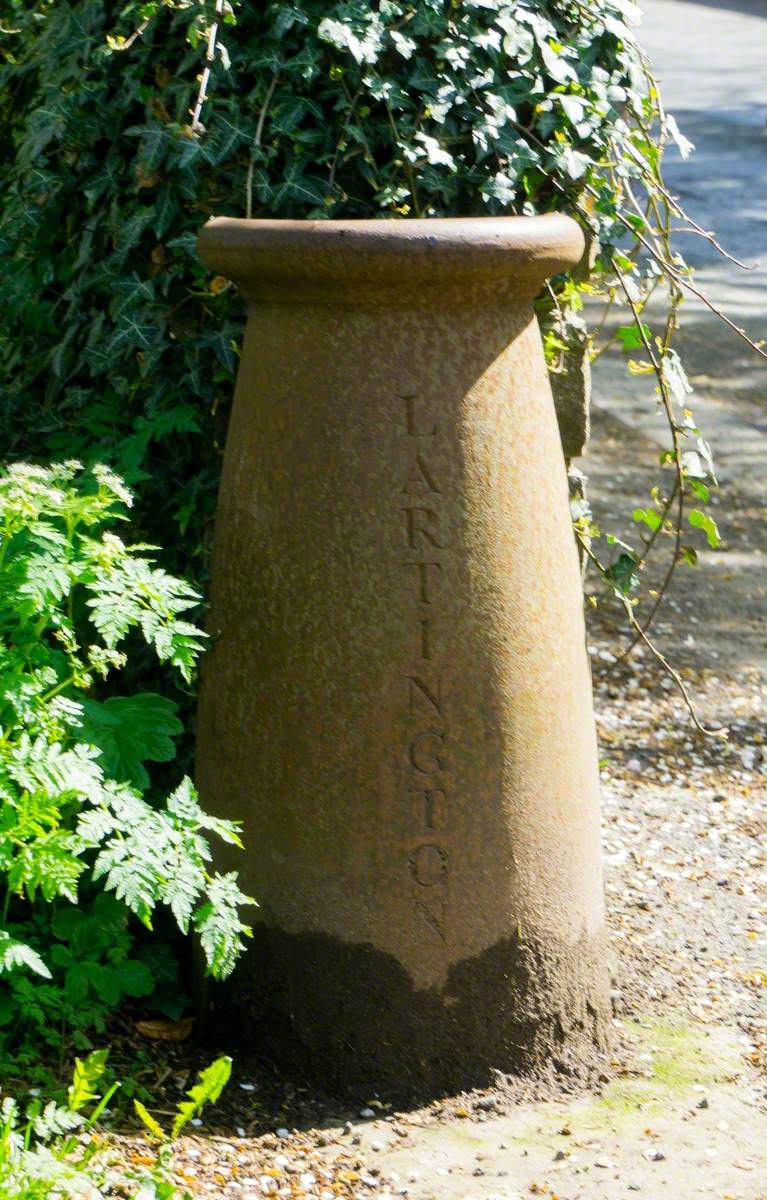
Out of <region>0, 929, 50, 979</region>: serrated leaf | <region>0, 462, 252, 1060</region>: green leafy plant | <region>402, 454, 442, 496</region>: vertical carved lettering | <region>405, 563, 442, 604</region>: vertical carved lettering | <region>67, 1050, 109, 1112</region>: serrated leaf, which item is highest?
<region>402, 454, 442, 496</region>: vertical carved lettering

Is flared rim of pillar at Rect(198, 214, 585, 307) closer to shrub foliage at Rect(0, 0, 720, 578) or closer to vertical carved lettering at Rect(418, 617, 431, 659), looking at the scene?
shrub foliage at Rect(0, 0, 720, 578)

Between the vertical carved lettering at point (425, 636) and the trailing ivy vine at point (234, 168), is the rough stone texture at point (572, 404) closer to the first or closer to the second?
the trailing ivy vine at point (234, 168)

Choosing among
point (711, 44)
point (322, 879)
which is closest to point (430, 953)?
point (322, 879)

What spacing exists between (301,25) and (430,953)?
5.61ft

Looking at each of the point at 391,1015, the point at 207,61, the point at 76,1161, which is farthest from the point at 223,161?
the point at 76,1161

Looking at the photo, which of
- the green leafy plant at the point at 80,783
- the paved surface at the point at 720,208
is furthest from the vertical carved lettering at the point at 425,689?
the paved surface at the point at 720,208

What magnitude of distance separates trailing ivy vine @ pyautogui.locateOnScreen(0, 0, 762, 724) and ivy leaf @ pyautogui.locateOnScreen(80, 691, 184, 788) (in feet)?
1.49

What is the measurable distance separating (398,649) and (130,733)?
19.8 inches

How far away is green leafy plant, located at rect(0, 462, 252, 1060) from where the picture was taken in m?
2.40

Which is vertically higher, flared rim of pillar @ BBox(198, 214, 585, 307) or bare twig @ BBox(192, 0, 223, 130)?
bare twig @ BBox(192, 0, 223, 130)

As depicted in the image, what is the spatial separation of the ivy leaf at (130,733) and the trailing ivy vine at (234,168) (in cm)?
45

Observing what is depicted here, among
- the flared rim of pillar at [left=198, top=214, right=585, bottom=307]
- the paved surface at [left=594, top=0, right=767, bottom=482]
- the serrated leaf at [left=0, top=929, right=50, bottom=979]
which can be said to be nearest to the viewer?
the serrated leaf at [left=0, top=929, right=50, bottom=979]

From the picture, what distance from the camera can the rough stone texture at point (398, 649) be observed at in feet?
8.63

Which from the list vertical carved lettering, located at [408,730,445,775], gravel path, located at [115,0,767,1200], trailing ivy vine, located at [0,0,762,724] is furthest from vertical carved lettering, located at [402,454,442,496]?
gravel path, located at [115,0,767,1200]
